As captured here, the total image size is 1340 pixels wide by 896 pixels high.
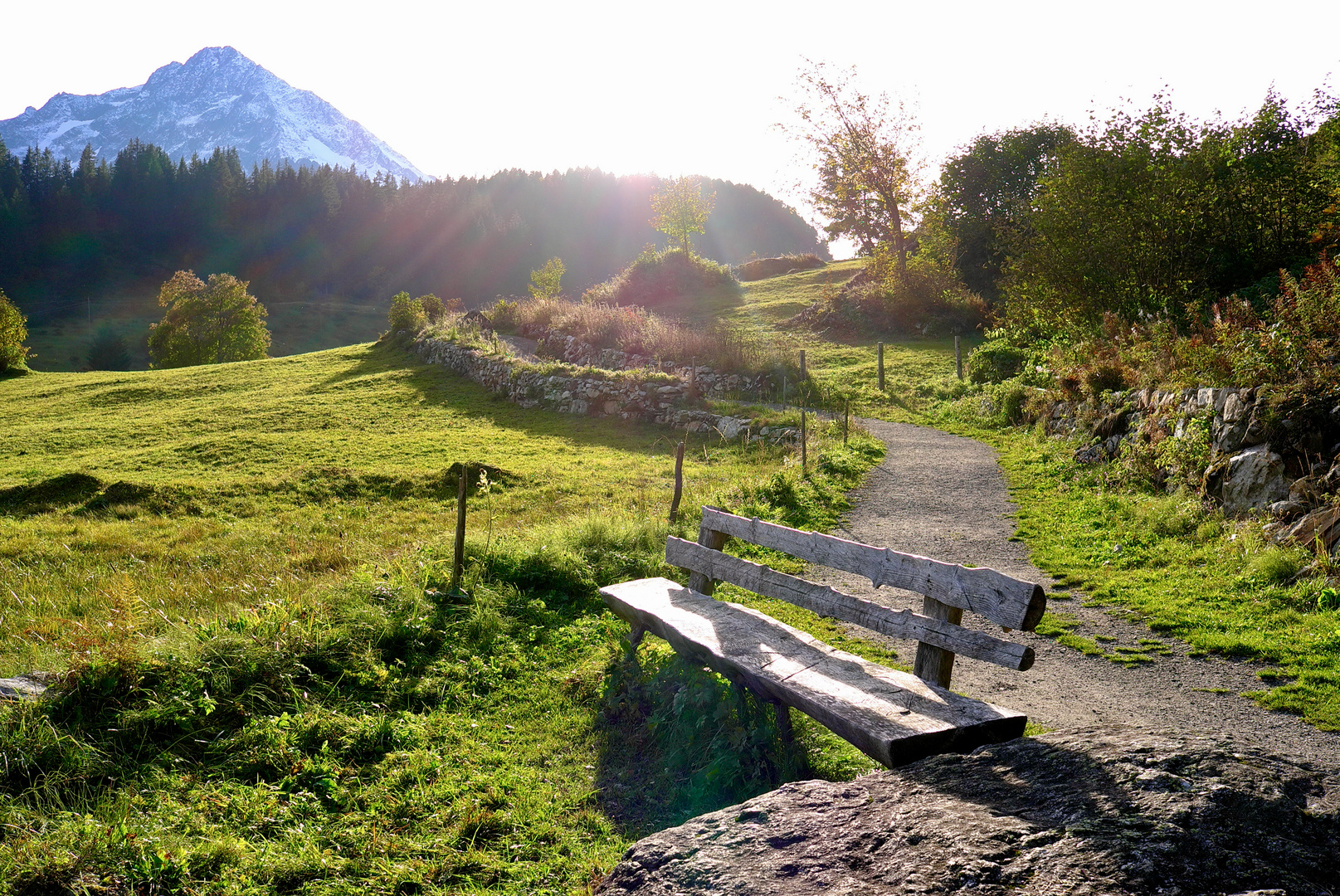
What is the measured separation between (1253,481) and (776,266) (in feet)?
155

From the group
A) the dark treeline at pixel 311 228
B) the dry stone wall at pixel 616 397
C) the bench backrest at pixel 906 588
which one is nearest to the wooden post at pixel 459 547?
the bench backrest at pixel 906 588

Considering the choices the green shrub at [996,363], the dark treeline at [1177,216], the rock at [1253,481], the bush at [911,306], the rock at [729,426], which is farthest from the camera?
the bush at [911,306]

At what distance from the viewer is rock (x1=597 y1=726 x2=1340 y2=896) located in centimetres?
243

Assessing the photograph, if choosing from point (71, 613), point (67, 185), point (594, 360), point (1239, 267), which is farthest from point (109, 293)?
point (1239, 267)

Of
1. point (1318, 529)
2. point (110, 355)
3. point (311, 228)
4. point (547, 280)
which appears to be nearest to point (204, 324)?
point (547, 280)

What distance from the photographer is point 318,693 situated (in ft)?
17.7

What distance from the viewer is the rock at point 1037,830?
7.97ft

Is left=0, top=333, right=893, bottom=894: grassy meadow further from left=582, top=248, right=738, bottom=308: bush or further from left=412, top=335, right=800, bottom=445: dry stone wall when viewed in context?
left=582, top=248, right=738, bottom=308: bush

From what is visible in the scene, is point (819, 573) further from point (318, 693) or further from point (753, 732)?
point (318, 693)

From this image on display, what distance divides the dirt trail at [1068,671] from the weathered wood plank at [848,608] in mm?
1007

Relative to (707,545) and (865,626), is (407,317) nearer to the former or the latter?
(707,545)

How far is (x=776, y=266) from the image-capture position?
53.9m

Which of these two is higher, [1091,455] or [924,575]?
[924,575]

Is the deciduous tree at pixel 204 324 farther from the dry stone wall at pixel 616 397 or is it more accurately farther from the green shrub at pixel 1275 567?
the green shrub at pixel 1275 567
